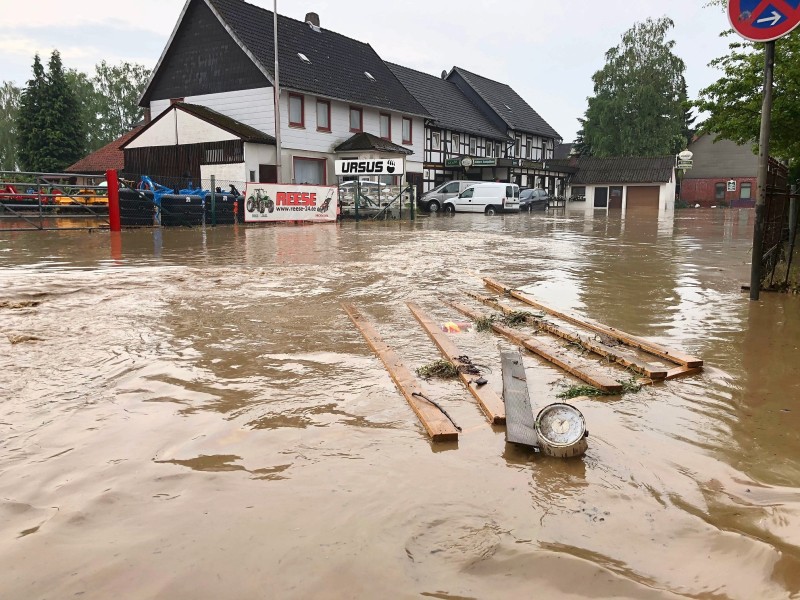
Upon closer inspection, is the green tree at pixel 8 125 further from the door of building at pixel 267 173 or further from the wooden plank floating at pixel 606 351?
the wooden plank floating at pixel 606 351

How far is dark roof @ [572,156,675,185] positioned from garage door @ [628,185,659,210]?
122cm

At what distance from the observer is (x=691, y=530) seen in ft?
8.77

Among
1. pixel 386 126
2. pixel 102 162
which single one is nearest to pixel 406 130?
pixel 386 126

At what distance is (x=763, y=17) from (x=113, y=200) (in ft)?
55.2

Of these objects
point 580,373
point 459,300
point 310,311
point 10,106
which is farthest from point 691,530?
point 10,106

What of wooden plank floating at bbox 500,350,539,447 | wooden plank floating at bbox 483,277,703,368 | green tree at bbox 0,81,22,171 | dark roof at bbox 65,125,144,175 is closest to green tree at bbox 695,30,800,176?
wooden plank floating at bbox 483,277,703,368

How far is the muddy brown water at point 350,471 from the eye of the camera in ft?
7.81

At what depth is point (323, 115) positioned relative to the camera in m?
33.3

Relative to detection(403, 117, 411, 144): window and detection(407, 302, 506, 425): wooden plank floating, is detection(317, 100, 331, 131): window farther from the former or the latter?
detection(407, 302, 506, 425): wooden plank floating

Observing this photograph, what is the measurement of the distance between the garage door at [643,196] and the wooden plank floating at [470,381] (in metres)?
53.1

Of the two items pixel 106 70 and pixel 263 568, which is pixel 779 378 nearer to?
pixel 263 568

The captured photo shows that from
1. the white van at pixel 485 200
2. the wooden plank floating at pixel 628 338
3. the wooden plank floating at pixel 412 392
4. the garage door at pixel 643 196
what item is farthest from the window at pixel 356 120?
the wooden plank floating at pixel 412 392

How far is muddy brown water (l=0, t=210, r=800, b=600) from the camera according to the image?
7.81 ft

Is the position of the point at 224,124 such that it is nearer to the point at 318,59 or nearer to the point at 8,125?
the point at 318,59
